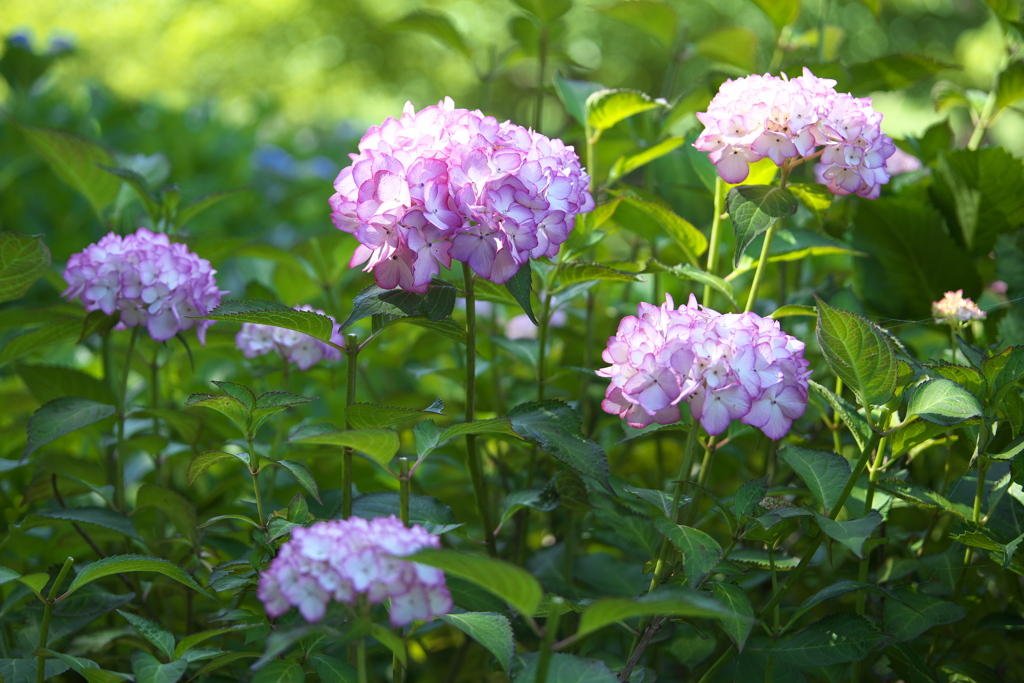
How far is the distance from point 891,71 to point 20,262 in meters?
1.56

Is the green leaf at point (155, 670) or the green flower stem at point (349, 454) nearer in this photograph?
the green leaf at point (155, 670)

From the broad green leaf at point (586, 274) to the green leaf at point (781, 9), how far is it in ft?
2.65

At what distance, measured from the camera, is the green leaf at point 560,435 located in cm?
104

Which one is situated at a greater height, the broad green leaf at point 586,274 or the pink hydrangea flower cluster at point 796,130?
the pink hydrangea flower cluster at point 796,130

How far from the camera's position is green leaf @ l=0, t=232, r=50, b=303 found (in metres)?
1.25

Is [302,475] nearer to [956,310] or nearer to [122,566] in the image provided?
[122,566]

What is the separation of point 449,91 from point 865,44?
26.7 feet

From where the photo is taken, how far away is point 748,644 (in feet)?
4.09

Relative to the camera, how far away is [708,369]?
0.98 meters

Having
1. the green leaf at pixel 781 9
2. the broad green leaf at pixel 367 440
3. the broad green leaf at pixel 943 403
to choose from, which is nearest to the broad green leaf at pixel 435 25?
the green leaf at pixel 781 9

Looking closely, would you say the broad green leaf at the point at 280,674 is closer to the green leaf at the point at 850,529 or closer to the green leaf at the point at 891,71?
the green leaf at the point at 850,529

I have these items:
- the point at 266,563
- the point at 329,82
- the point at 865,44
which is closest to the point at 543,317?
the point at 266,563

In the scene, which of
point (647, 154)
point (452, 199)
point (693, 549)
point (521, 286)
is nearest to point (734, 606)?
point (693, 549)

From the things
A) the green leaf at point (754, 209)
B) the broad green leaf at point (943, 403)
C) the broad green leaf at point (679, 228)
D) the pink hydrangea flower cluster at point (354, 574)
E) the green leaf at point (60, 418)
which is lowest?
the green leaf at point (60, 418)
